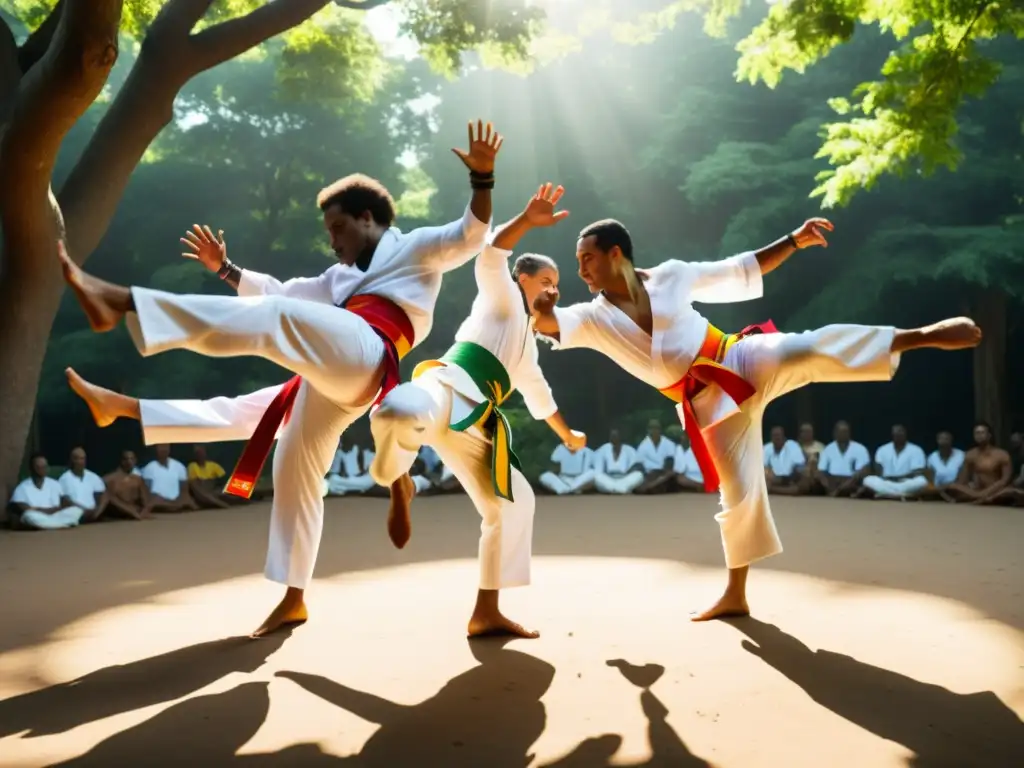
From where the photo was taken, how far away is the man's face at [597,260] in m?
3.63

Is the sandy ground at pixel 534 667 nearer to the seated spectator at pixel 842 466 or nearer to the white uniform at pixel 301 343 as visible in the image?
the white uniform at pixel 301 343

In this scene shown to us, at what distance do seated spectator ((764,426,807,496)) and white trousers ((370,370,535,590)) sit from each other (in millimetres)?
6778

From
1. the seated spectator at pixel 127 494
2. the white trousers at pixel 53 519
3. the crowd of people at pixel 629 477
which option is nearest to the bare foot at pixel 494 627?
the crowd of people at pixel 629 477

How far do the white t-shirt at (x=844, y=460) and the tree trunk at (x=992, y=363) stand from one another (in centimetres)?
241

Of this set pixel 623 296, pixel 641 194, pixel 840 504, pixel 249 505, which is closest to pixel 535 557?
pixel 623 296

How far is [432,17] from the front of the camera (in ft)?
28.5

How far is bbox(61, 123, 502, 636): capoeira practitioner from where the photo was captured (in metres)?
2.69

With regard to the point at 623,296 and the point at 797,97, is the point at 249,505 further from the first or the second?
the point at 797,97

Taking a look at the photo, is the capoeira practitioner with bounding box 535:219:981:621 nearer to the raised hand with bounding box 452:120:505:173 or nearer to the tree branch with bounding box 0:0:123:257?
the raised hand with bounding box 452:120:505:173

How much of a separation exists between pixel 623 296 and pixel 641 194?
33.7ft

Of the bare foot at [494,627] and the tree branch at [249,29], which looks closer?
the bare foot at [494,627]

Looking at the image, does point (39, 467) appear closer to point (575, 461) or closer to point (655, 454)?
point (575, 461)

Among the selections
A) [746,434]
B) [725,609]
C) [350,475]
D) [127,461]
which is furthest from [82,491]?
[746,434]

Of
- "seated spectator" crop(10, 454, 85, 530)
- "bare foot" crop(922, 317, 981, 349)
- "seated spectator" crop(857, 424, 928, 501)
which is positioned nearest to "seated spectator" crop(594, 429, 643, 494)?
"seated spectator" crop(857, 424, 928, 501)
